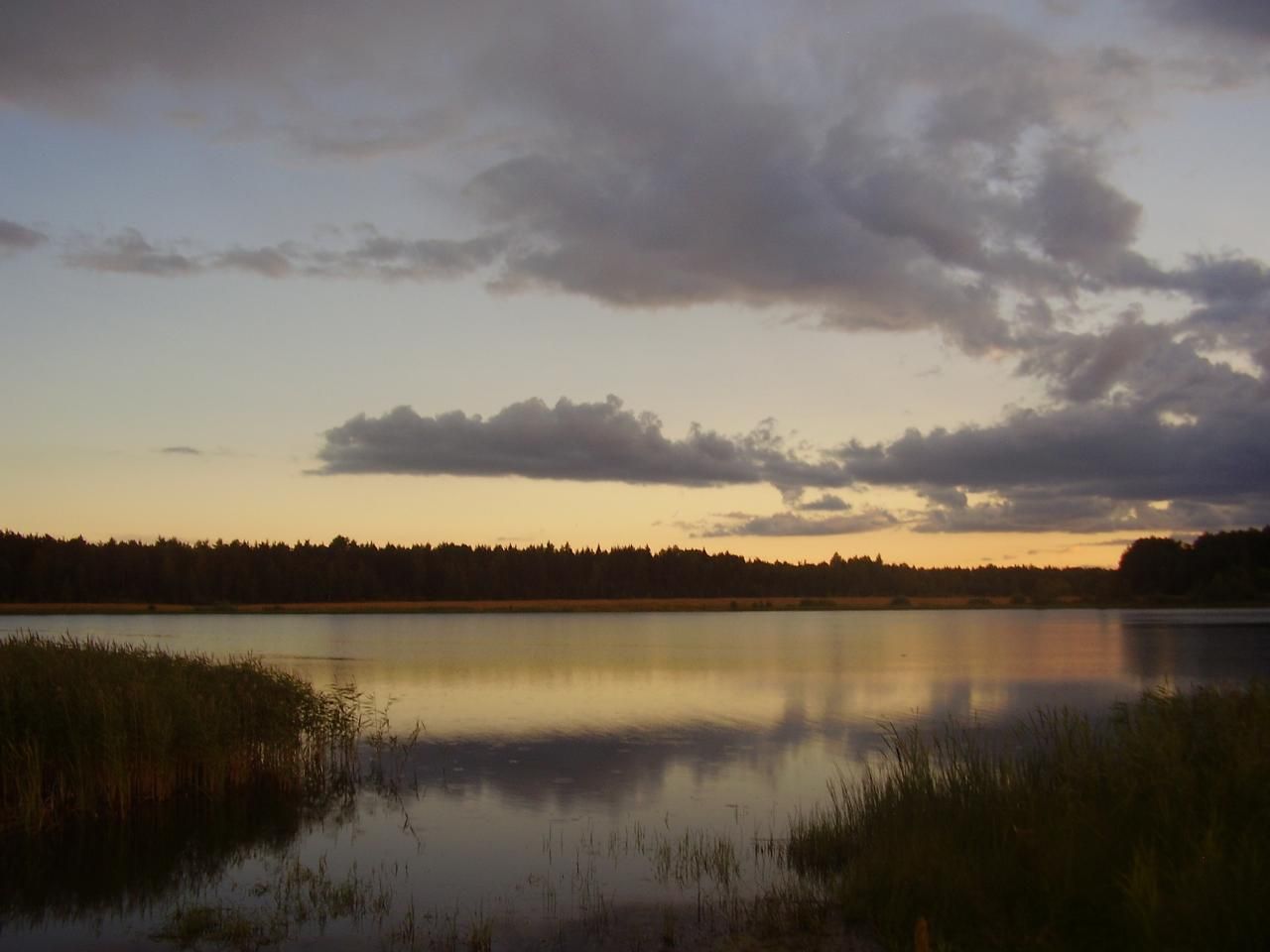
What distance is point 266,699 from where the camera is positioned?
1970 centimetres

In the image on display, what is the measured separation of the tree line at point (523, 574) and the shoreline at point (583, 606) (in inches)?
56.8

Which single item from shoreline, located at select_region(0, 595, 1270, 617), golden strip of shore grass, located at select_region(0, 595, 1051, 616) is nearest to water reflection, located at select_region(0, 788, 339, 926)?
golden strip of shore grass, located at select_region(0, 595, 1051, 616)

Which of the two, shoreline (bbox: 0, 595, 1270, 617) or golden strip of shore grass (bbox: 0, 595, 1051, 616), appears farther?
shoreline (bbox: 0, 595, 1270, 617)

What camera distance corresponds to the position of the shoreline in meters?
111

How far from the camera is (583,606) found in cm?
14288

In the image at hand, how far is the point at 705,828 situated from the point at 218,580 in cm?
12000

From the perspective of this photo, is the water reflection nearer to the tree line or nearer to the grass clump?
the grass clump

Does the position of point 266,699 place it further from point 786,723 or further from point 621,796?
point 786,723

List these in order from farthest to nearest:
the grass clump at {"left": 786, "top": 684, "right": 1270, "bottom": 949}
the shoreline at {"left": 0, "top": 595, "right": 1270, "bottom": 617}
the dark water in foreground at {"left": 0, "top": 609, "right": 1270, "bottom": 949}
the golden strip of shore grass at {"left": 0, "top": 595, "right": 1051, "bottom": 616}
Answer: the shoreline at {"left": 0, "top": 595, "right": 1270, "bottom": 617}, the golden strip of shore grass at {"left": 0, "top": 595, "right": 1051, "bottom": 616}, the dark water in foreground at {"left": 0, "top": 609, "right": 1270, "bottom": 949}, the grass clump at {"left": 786, "top": 684, "right": 1270, "bottom": 949}

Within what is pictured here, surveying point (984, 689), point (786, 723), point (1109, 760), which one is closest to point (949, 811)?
point (1109, 760)

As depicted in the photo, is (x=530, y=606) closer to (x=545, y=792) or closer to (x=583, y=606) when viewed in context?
(x=583, y=606)

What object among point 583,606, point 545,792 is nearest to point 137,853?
point 545,792

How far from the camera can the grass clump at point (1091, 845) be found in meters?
8.09

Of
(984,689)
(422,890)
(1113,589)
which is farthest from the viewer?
(1113,589)
